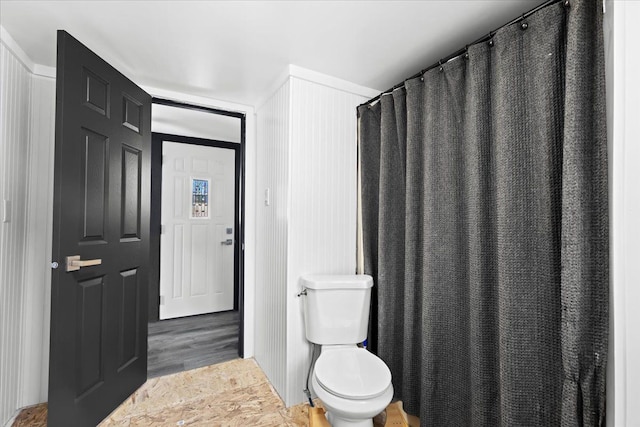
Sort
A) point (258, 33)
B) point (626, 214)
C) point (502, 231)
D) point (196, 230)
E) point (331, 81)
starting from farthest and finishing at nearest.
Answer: point (196, 230) → point (331, 81) → point (258, 33) → point (502, 231) → point (626, 214)

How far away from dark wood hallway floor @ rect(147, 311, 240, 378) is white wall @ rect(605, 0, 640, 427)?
252 centimetres

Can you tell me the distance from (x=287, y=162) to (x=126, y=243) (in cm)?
117

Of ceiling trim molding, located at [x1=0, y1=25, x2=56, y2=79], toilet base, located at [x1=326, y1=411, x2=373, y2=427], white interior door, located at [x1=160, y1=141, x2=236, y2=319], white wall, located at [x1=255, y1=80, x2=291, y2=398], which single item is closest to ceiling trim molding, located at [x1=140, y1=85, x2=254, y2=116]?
white wall, located at [x1=255, y1=80, x2=291, y2=398]

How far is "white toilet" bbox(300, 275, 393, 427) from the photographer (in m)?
1.39

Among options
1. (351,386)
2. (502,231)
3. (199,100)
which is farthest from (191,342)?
(502,231)

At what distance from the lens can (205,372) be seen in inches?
93.6

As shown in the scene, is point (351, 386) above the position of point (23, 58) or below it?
below

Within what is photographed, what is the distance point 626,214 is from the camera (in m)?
0.92

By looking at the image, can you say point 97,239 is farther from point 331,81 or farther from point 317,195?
point 331,81

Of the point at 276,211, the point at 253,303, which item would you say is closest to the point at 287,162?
the point at 276,211

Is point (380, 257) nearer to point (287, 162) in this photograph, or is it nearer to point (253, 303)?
point (287, 162)

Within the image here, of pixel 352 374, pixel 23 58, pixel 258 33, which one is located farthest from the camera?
pixel 23 58

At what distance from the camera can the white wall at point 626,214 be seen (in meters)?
0.89

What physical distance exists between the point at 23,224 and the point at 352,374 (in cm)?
220
